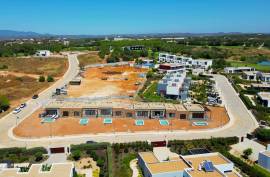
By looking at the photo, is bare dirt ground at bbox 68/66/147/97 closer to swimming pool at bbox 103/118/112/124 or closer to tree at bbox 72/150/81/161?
swimming pool at bbox 103/118/112/124

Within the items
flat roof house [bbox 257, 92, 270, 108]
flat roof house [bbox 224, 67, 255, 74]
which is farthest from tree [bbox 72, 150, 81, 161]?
flat roof house [bbox 224, 67, 255, 74]

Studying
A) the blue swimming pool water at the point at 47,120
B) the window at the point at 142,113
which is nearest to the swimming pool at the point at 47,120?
the blue swimming pool water at the point at 47,120

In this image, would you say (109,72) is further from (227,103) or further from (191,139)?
(191,139)

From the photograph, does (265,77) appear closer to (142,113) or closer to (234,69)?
(234,69)

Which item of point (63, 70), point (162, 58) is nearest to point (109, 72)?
point (63, 70)

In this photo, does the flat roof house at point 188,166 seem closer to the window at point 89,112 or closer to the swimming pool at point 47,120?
the window at point 89,112

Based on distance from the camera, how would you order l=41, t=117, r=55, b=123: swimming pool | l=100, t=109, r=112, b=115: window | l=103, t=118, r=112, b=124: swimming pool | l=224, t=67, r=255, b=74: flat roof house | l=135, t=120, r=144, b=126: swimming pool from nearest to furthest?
l=135, t=120, r=144, b=126: swimming pool
l=103, t=118, r=112, b=124: swimming pool
l=41, t=117, r=55, b=123: swimming pool
l=100, t=109, r=112, b=115: window
l=224, t=67, r=255, b=74: flat roof house
